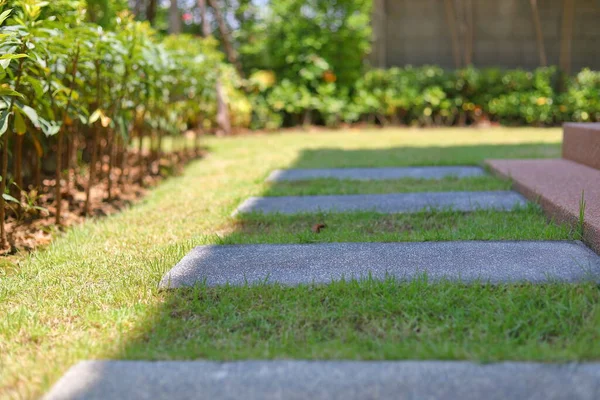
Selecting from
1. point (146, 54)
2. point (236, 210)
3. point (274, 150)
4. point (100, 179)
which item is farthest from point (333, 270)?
point (274, 150)

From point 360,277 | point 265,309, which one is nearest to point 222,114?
point 360,277

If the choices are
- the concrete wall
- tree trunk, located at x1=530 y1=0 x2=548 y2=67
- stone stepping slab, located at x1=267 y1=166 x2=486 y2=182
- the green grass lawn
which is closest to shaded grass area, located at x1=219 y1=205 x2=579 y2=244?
the green grass lawn

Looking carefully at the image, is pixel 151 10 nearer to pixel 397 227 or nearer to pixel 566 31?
pixel 566 31

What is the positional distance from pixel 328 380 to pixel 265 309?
1.64 feet

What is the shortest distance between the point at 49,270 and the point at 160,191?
1.99 meters

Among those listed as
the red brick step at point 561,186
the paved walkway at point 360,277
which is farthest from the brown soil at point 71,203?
the red brick step at point 561,186

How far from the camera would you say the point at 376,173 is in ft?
15.2

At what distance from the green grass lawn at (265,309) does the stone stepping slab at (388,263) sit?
0.08m

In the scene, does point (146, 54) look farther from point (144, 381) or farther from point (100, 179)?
point (144, 381)

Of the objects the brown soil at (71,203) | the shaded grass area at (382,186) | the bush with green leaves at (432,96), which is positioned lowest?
the brown soil at (71,203)

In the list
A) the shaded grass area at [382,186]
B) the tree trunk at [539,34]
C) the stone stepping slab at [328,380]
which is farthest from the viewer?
the tree trunk at [539,34]

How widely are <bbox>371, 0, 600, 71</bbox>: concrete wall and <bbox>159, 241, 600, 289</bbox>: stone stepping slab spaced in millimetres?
8281

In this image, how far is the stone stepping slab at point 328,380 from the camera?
133 centimetres

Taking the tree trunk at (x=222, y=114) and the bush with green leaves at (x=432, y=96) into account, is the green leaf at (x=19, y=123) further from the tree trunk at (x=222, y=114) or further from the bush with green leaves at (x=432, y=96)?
the bush with green leaves at (x=432, y=96)
